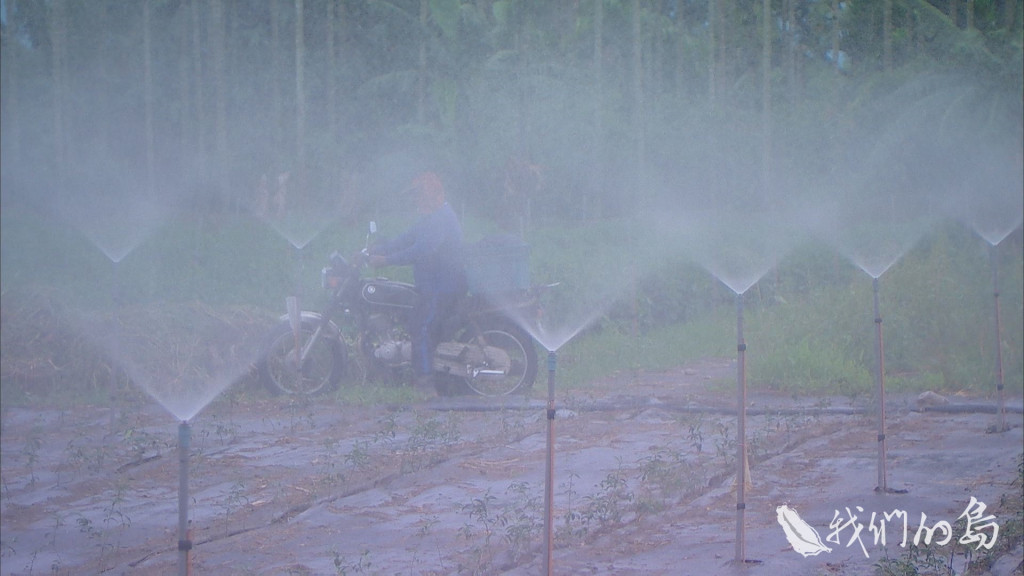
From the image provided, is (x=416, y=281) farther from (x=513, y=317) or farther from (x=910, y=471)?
(x=910, y=471)

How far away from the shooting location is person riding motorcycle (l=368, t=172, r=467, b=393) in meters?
Result: 7.89

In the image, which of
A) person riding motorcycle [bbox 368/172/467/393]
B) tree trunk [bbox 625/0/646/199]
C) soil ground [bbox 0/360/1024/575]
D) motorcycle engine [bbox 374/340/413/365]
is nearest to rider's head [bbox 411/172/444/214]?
person riding motorcycle [bbox 368/172/467/393]

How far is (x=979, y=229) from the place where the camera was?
13.4 m

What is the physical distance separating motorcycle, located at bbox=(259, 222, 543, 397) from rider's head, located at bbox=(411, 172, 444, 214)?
608 millimetres

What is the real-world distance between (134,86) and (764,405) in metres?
Result: 8.52

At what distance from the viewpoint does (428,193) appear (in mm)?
8062

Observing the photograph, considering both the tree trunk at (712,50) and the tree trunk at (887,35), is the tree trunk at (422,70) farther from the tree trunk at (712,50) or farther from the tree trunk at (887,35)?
the tree trunk at (887,35)

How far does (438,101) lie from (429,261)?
5.46m

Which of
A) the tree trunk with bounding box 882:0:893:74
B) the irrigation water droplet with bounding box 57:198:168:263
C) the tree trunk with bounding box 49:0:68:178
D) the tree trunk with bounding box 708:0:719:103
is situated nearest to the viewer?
the tree trunk with bounding box 882:0:893:74

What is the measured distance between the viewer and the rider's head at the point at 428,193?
8.05 metres

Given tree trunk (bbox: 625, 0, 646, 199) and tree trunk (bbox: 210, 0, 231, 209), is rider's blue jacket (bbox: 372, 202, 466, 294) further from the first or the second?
tree trunk (bbox: 210, 0, 231, 209)

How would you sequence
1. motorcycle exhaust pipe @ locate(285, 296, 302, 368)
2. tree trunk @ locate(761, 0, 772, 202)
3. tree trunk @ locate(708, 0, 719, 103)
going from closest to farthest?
motorcycle exhaust pipe @ locate(285, 296, 302, 368) → tree trunk @ locate(761, 0, 772, 202) → tree trunk @ locate(708, 0, 719, 103)

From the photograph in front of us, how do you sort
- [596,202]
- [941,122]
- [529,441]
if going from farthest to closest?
[596,202] < [941,122] < [529,441]

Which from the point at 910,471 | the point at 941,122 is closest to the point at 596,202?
the point at 941,122
